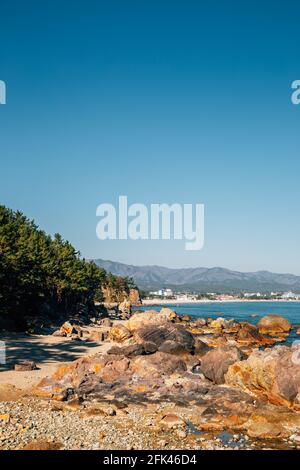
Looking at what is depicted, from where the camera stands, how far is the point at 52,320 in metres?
75.3

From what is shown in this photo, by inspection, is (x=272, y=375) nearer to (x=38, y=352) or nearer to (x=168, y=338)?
(x=168, y=338)

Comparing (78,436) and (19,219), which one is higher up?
(19,219)

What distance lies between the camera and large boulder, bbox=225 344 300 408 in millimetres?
26188

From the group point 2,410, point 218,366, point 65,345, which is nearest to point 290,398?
point 218,366

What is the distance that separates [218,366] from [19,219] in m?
62.3

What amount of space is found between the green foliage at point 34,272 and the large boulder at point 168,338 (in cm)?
1866

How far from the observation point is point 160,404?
27.2 metres

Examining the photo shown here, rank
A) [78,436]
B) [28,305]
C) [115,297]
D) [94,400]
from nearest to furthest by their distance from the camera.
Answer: [78,436], [94,400], [28,305], [115,297]

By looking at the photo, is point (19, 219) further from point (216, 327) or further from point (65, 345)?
point (216, 327)

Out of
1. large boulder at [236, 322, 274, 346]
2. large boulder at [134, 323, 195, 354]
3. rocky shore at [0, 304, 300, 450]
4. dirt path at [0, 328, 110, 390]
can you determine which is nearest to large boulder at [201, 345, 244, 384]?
rocky shore at [0, 304, 300, 450]

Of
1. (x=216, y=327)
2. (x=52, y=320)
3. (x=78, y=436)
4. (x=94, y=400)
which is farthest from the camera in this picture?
(x=216, y=327)

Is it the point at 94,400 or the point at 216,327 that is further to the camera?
the point at 216,327

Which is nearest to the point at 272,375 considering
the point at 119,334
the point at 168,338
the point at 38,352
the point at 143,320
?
the point at 168,338
